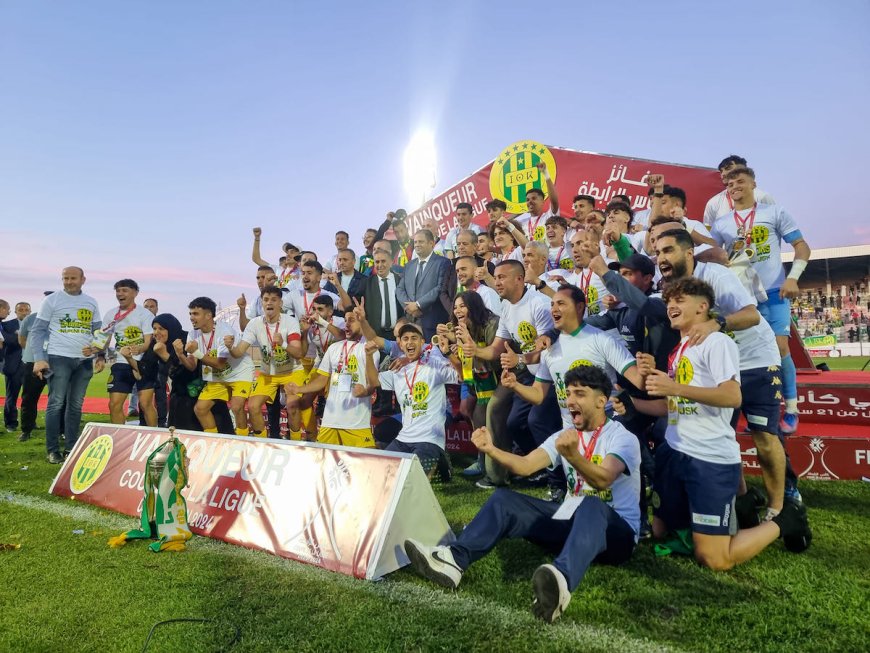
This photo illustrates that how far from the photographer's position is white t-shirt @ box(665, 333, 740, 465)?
344 centimetres

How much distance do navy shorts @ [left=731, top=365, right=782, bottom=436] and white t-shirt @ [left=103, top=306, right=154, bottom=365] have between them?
7890 millimetres

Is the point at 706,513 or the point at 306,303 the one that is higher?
the point at 306,303

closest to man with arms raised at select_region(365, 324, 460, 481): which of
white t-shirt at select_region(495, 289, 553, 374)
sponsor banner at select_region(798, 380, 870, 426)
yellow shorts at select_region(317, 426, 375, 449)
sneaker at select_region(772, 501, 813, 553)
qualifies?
yellow shorts at select_region(317, 426, 375, 449)

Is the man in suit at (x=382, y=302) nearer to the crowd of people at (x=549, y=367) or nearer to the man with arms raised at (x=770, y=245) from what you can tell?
the crowd of people at (x=549, y=367)

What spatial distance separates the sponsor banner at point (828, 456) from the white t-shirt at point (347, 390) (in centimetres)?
415

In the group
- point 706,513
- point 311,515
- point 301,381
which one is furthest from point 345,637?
point 301,381

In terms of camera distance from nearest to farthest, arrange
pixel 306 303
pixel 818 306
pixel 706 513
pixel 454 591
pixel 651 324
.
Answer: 1. pixel 454 591
2. pixel 706 513
3. pixel 651 324
4. pixel 306 303
5. pixel 818 306

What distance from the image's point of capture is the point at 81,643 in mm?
2592

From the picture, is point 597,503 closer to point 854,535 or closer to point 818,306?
point 854,535

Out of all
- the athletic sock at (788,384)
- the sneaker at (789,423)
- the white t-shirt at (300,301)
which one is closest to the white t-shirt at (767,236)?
the athletic sock at (788,384)

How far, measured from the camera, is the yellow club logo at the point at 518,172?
11438mm

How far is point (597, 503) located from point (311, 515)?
1.89 meters

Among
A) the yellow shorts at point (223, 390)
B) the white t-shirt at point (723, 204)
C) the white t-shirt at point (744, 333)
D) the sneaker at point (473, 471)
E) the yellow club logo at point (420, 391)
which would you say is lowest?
the sneaker at point (473, 471)

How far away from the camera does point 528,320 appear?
5770mm
